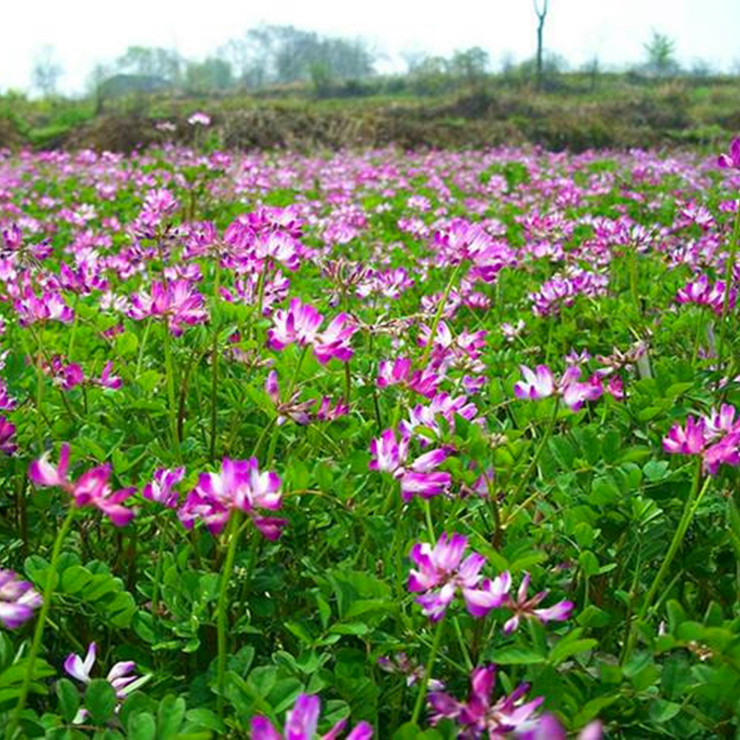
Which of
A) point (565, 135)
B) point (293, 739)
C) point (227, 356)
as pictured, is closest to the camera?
point (293, 739)

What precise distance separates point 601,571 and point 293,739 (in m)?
0.85

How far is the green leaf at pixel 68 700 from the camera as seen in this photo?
1.29 metres

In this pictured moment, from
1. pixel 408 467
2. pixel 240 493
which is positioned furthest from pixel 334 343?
pixel 240 493

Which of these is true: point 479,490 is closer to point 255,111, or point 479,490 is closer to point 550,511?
point 550,511

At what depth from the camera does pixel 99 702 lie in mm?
1297

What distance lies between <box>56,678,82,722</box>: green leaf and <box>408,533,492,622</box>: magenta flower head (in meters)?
0.52

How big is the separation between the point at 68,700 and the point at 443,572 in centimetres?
58

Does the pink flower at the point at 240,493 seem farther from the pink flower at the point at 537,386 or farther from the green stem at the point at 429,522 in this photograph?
the pink flower at the point at 537,386

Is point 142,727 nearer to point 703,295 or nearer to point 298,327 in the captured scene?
point 298,327

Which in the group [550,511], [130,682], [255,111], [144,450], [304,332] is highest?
[255,111]

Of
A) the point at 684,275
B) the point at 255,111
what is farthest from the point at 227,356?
the point at 255,111

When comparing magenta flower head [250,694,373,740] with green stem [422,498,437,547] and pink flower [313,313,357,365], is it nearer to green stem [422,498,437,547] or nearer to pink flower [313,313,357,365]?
green stem [422,498,437,547]

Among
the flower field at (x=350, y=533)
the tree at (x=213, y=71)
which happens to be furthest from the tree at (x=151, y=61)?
the flower field at (x=350, y=533)

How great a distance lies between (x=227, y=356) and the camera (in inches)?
105
